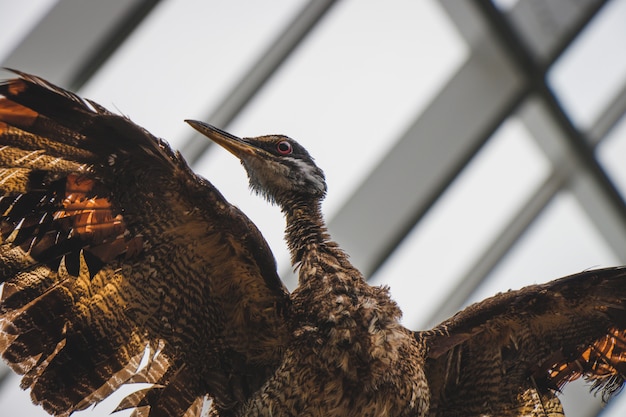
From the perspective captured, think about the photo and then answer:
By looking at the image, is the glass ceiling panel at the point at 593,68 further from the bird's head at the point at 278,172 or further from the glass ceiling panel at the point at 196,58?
the bird's head at the point at 278,172

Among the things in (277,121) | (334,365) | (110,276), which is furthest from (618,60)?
(110,276)

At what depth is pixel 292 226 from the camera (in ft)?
13.5

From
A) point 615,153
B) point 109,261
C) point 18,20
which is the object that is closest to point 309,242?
point 109,261

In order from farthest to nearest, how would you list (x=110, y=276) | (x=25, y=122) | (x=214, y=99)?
(x=214, y=99), (x=110, y=276), (x=25, y=122)

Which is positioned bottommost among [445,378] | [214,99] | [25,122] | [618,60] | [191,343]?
[191,343]

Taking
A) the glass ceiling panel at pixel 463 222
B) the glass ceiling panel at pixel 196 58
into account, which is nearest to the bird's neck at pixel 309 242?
the glass ceiling panel at pixel 196 58

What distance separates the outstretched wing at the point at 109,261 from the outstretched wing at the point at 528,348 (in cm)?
81

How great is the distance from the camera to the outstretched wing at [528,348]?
3.95 metres

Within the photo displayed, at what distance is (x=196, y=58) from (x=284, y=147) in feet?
3.94

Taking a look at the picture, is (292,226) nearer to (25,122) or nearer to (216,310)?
(216,310)

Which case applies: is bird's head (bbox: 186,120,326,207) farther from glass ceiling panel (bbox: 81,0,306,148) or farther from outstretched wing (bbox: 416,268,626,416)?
glass ceiling panel (bbox: 81,0,306,148)

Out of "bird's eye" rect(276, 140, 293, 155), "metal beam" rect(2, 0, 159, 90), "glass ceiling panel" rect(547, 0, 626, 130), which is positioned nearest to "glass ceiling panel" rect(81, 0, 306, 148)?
"metal beam" rect(2, 0, 159, 90)

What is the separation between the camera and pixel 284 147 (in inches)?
170

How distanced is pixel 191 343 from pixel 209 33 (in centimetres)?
216
